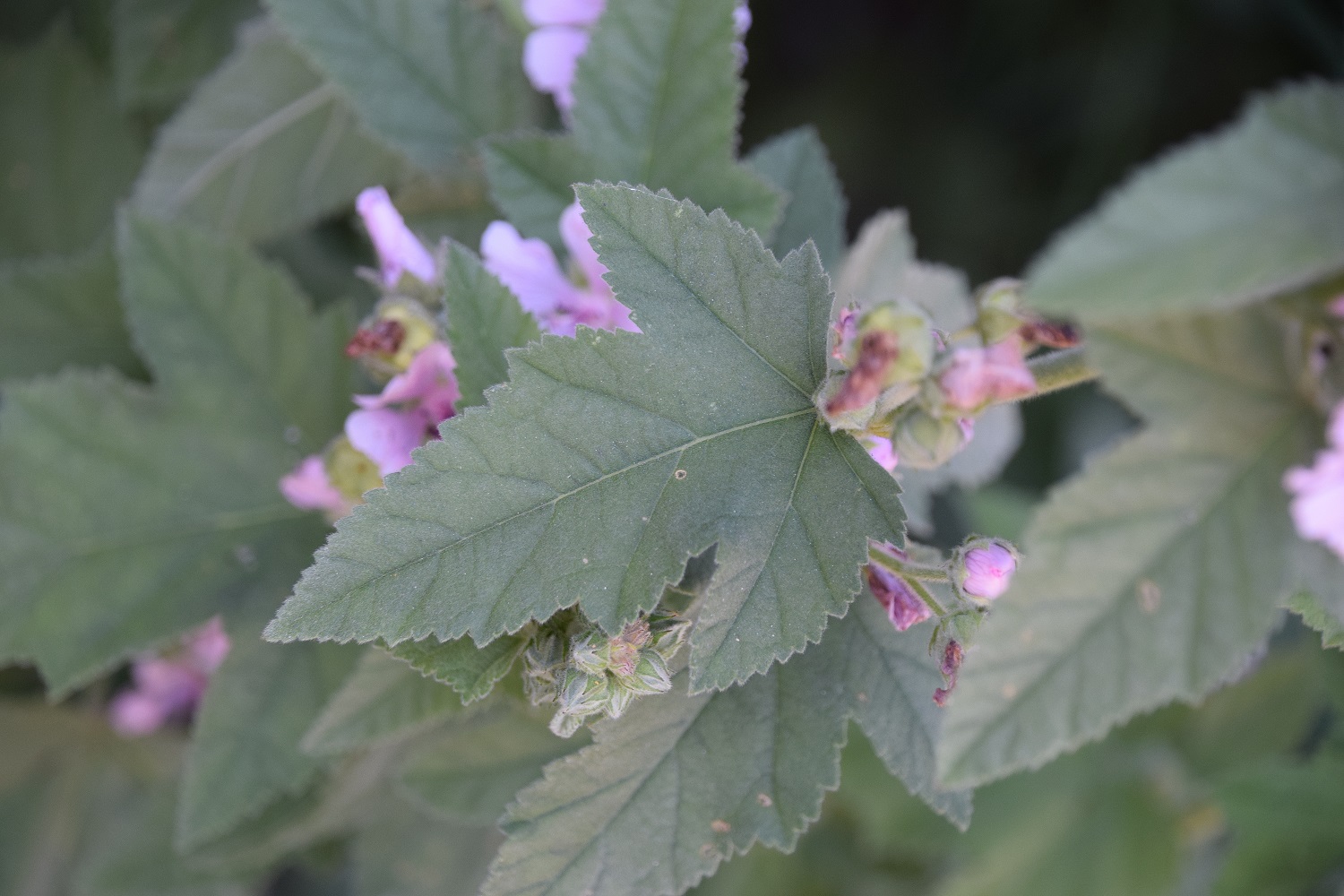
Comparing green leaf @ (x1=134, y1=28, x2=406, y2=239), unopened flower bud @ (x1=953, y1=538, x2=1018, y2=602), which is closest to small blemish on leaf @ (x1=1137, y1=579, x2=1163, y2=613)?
unopened flower bud @ (x1=953, y1=538, x2=1018, y2=602)

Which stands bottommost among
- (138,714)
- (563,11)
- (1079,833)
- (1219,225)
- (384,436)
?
(1079,833)

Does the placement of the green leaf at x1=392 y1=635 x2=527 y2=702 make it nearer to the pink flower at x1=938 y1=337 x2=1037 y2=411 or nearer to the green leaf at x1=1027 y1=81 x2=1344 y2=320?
the pink flower at x1=938 y1=337 x2=1037 y2=411

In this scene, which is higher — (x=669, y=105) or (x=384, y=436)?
(x=669, y=105)

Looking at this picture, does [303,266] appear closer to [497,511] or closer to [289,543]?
[289,543]

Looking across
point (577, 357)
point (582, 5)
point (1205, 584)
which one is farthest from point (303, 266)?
point (1205, 584)

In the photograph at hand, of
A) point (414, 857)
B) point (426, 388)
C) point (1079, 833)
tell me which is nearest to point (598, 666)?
point (426, 388)

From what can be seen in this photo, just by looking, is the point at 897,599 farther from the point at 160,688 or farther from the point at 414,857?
the point at 160,688

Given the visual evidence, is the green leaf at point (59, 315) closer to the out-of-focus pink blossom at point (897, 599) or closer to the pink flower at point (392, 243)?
the pink flower at point (392, 243)
